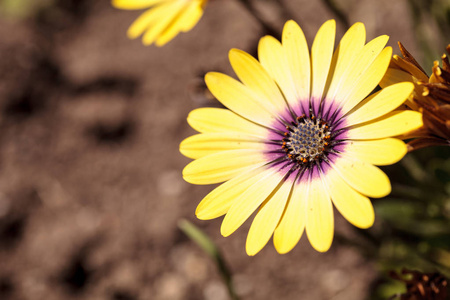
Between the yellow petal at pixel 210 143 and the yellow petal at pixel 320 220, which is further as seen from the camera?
the yellow petal at pixel 210 143

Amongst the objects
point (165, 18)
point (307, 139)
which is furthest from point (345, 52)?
point (165, 18)

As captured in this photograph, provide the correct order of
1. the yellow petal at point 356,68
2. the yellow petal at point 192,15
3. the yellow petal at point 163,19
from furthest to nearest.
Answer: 1. the yellow petal at point 163,19
2. the yellow petal at point 192,15
3. the yellow petal at point 356,68

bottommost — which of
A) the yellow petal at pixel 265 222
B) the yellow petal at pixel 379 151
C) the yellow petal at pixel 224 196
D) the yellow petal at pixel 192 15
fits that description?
the yellow petal at pixel 265 222

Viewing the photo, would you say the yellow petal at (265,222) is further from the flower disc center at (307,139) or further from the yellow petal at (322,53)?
the yellow petal at (322,53)

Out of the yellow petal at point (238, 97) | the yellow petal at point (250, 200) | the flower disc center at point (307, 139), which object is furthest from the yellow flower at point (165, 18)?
the yellow petal at point (250, 200)

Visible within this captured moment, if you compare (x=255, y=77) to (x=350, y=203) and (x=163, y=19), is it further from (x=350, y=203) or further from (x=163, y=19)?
(x=163, y=19)

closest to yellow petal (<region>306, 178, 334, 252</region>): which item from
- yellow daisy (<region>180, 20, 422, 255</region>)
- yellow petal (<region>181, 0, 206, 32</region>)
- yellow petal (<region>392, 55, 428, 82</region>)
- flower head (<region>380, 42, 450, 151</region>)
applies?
yellow daisy (<region>180, 20, 422, 255</region>)

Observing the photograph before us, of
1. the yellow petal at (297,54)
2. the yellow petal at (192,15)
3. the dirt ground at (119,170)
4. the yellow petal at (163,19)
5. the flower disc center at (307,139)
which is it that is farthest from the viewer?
the dirt ground at (119,170)
